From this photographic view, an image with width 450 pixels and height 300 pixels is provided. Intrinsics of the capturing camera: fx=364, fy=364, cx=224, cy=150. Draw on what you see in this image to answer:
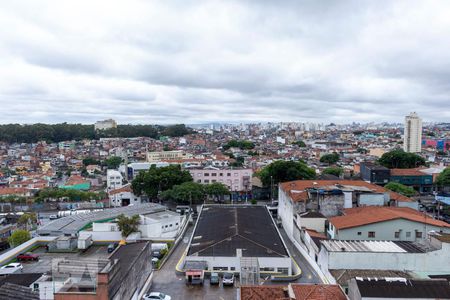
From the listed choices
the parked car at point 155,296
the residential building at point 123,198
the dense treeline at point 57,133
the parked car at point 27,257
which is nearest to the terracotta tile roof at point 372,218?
the parked car at point 155,296

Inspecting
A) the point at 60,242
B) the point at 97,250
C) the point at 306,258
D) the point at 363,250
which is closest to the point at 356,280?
the point at 363,250

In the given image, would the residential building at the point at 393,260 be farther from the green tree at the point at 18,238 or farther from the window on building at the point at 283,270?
the green tree at the point at 18,238

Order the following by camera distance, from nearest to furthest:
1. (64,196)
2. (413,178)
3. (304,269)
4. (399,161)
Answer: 1. (304,269)
2. (64,196)
3. (413,178)
4. (399,161)

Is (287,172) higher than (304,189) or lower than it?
lower

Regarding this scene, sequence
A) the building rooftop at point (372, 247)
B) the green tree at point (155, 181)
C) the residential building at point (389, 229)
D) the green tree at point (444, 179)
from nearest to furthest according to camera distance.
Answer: the building rooftop at point (372, 247) < the residential building at point (389, 229) < the green tree at point (155, 181) < the green tree at point (444, 179)

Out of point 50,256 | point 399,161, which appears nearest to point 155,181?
point 50,256

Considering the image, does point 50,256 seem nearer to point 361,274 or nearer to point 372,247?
point 361,274

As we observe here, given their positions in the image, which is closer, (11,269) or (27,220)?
(11,269)
